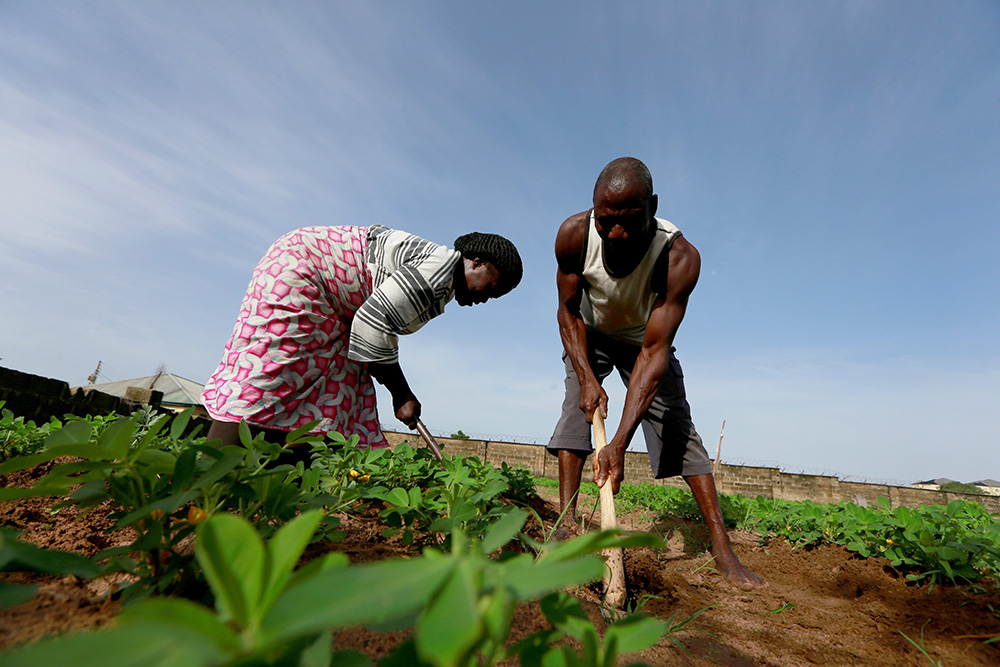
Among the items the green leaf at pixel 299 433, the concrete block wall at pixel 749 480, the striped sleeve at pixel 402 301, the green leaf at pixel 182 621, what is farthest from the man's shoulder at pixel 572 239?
the concrete block wall at pixel 749 480

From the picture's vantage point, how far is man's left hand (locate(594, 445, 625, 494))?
2.31 meters

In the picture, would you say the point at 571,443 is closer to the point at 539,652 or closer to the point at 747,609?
the point at 747,609

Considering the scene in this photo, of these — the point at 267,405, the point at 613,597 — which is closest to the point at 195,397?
the point at 267,405

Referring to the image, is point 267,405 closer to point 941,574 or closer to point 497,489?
point 497,489

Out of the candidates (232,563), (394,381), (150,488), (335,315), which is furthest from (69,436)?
(394,381)

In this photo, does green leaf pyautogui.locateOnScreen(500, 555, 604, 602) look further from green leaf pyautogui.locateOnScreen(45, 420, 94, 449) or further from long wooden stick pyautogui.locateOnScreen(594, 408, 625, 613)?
long wooden stick pyautogui.locateOnScreen(594, 408, 625, 613)

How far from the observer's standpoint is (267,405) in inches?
103

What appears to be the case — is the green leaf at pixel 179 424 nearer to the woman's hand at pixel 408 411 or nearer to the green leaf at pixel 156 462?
the green leaf at pixel 156 462

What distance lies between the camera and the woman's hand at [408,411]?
3311 mm

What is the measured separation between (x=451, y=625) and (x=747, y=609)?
2435 millimetres

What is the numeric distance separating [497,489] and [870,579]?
6.70ft

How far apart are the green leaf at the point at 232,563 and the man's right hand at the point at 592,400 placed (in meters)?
2.49

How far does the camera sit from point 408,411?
3312 millimetres

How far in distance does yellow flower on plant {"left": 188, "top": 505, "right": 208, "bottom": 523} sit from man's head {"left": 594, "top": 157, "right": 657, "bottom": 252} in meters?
2.40
